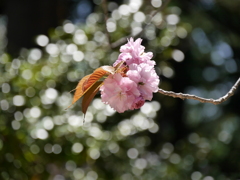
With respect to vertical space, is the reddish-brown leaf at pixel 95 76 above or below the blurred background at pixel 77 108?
above

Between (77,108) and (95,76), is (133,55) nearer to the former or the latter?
(95,76)

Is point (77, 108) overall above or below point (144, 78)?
below

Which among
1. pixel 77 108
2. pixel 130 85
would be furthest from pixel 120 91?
pixel 77 108

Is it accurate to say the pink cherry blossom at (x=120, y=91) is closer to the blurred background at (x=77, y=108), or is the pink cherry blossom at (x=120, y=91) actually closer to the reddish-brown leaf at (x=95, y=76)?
the reddish-brown leaf at (x=95, y=76)

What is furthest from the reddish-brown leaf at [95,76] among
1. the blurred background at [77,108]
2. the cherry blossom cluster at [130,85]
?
the blurred background at [77,108]

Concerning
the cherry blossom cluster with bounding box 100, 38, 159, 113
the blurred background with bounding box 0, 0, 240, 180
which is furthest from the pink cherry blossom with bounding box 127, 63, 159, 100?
the blurred background with bounding box 0, 0, 240, 180

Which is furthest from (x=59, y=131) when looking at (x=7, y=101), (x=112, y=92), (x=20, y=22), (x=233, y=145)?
(x=233, y=145)

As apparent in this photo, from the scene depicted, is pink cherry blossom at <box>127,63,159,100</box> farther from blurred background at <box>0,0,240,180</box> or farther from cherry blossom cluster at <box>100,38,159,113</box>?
blurred background at <box>0,0,240,180</box>
